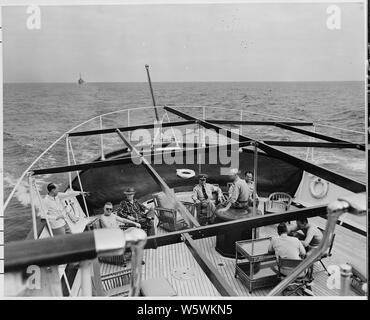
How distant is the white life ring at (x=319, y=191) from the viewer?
5.72 meters

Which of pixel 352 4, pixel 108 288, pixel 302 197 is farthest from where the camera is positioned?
pixel 302 197

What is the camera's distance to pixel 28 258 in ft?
2.39

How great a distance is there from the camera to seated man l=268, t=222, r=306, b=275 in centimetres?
339

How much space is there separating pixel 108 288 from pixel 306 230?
207 cm

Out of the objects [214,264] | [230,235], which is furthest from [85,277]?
[230,235]

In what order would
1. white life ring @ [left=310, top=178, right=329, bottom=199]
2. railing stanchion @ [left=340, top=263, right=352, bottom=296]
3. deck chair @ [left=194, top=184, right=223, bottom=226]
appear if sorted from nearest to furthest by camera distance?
railing stanchion @ [left=340, top=263, right=352, bottom=296] → deck chair @ [left=194, top=184, right=223, bottom=226] → white life ring @ [left=310, top=178, right=329, bottom=199]

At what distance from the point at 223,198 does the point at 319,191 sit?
1522mm

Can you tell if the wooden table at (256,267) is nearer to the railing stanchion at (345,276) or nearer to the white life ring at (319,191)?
the white life ring at (319,191)

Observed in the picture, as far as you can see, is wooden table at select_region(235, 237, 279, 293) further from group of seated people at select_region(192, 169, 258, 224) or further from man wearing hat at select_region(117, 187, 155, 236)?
man wearing hat at select_region(117, 187, 155, 236)

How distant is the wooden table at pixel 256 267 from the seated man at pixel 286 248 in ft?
0.72

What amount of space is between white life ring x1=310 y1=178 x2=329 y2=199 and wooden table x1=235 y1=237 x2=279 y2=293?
7.27ft

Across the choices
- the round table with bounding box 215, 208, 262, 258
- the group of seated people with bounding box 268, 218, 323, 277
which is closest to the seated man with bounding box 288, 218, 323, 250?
the group of seated people with bounding box 268, 218, 323, 277
